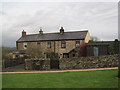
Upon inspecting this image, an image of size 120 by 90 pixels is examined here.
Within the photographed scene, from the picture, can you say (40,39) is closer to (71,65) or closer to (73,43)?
(73,43)

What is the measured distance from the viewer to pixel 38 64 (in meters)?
20.3

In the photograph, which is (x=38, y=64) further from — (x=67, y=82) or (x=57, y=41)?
(x=57, y=41)

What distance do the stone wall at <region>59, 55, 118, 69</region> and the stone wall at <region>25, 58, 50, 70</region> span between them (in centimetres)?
191

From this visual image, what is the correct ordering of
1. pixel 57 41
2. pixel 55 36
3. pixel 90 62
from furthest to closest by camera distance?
pixel 55 36 < pixel 57 41 < pixel 90 62

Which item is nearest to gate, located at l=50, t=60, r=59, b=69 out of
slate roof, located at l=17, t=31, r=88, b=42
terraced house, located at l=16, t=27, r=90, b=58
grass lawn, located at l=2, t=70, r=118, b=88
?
grass lawn, located at l=2, t=70, r=118, b=88

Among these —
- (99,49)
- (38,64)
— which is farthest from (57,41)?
(38,64)

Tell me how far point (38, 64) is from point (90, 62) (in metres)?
6.97

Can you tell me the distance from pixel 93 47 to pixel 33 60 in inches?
381

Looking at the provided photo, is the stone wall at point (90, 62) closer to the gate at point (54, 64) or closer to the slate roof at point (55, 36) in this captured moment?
the gate at point (54, 64)

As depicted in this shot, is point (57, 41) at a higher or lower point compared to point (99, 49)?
higher

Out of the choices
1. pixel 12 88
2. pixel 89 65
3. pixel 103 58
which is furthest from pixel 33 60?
pixel 12 88

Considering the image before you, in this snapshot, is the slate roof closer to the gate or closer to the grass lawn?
the gate

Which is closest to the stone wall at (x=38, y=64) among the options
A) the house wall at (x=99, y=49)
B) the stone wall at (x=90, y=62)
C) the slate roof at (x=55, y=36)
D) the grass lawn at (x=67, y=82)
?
the stone wall at (x=90, y=62)

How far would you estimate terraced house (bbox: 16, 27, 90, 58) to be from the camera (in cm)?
3071
